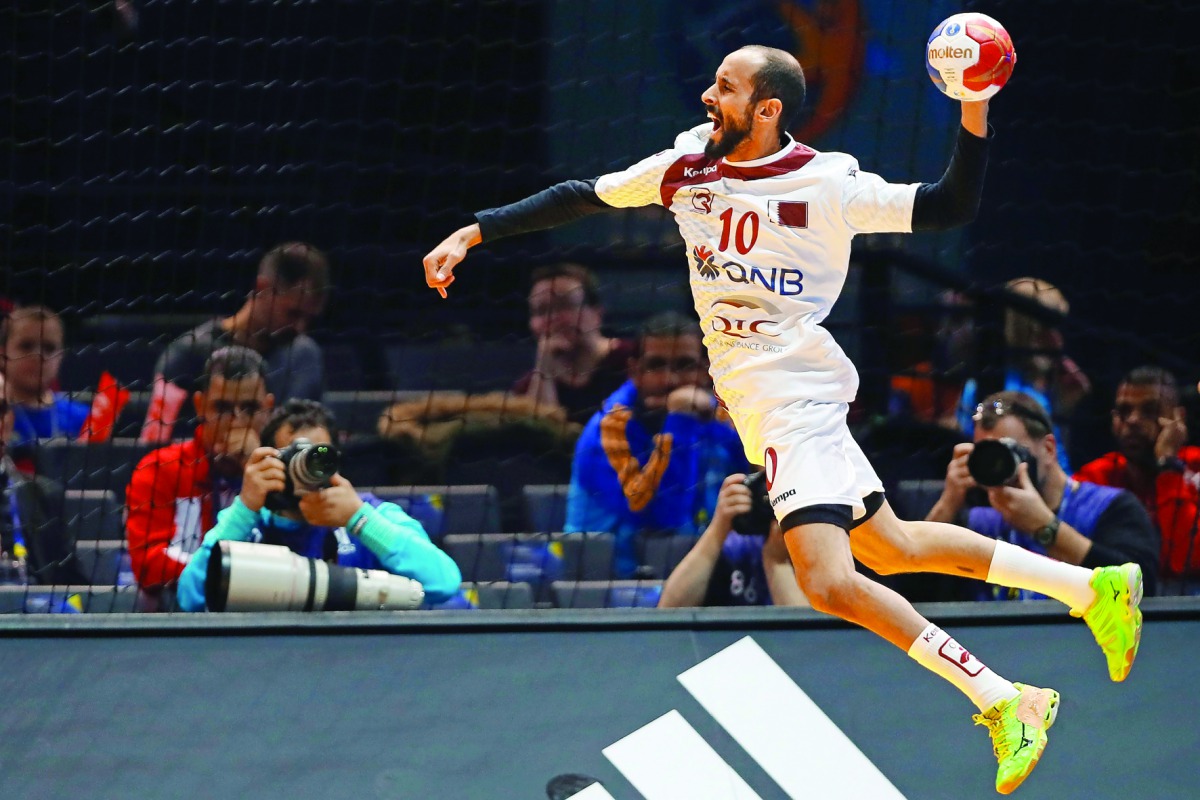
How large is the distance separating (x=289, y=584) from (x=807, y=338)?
1.67 metres

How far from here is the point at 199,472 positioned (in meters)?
4.88

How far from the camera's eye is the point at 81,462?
18.4ft

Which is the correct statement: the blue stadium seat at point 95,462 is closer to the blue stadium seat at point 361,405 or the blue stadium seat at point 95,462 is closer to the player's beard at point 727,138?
the blue stadium seat at point 361,405

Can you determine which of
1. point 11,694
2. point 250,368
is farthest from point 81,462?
point 11,694

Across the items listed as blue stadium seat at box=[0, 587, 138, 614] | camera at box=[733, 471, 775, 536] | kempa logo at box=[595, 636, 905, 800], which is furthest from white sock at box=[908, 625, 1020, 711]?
blue stadium seat at box=[0, 587, 138, 614]

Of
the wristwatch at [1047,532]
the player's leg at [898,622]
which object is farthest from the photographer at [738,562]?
the player's leg at [898,622]

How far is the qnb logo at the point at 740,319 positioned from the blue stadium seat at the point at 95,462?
8.05 ft

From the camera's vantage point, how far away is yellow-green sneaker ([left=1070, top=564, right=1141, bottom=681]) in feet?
11.9

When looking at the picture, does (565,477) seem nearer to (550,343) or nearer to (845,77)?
(550,343)

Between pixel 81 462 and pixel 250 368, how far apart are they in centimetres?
105

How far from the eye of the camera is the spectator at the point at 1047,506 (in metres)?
4.48

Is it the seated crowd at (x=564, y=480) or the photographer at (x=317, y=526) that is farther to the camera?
the seated crowd at (x=564, y=480)

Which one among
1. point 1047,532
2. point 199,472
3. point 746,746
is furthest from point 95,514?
point 1047,532

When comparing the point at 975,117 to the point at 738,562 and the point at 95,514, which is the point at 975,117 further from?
the point at 95,514
